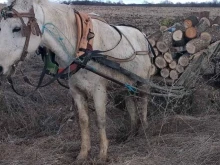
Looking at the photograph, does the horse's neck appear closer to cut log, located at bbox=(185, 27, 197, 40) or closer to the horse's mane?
the horse's mane

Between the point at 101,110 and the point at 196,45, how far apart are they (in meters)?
2.62

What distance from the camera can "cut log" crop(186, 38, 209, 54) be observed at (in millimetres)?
6995

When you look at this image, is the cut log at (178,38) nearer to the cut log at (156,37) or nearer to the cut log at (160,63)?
the cut log at (156,37)

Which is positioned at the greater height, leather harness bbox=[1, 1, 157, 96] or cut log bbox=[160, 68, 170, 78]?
leather harness bbox=[1, 1, 157, 96]

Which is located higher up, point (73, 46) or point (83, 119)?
point (73, 46)

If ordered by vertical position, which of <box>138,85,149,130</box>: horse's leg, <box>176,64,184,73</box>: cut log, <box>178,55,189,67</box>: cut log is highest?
<box>178,55,189,67</box>: cut log

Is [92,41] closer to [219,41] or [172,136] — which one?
[172,136]

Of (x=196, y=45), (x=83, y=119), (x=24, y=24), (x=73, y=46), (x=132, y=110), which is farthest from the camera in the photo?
(x=196, y=45)

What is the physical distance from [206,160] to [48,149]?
194 centimetres

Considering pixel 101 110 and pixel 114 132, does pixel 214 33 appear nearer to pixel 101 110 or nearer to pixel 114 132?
pixel 114 132

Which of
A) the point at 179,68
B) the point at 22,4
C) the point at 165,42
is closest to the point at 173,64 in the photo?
the point at 179,68

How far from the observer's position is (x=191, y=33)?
7.23 m

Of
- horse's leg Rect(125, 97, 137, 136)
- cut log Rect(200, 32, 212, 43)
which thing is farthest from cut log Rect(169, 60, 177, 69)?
horse's leg Rect(125, 97, 137, 136)

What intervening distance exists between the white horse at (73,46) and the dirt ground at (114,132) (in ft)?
1.44
